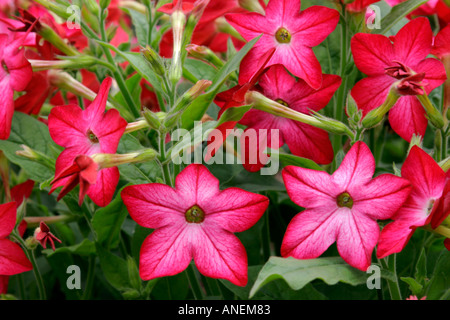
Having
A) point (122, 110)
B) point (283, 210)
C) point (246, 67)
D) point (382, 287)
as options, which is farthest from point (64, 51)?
point (382, 287)

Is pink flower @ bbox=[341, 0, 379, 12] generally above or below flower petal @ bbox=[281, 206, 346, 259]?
above

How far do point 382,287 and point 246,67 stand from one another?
295 mm

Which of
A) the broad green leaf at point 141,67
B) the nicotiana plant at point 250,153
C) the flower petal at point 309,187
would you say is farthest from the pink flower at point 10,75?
the flower petal at point 309,187

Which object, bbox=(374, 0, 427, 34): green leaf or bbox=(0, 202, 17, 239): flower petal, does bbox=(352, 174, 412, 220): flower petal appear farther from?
bbox=(0, 202, 17, 239): flower petal

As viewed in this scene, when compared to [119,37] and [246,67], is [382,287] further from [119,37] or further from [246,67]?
[119,37]

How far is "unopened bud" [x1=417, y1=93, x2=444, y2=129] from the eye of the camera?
1.77 ft

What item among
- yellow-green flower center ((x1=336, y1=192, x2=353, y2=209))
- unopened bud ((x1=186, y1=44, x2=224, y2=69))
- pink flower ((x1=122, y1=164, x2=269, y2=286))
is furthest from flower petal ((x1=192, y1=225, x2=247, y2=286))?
unopened bud ((x1=186, y1=44, x2=224, y2=69))

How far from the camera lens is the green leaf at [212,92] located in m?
0.49

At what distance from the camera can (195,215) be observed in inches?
20.7

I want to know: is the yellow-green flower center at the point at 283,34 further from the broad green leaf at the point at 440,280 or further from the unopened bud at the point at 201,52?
the broad green leaf at the point at 440,280

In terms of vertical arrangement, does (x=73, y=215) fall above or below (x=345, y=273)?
above

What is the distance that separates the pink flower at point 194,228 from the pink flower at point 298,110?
109mm
